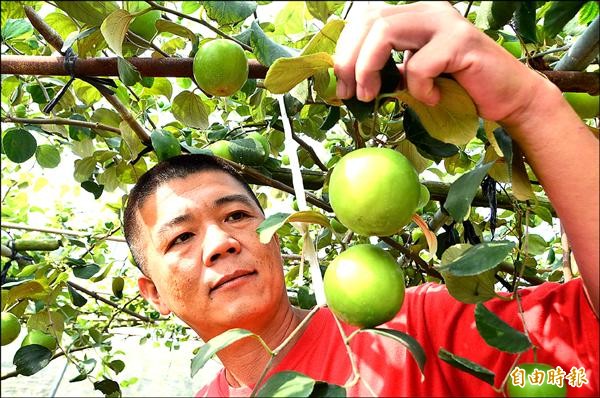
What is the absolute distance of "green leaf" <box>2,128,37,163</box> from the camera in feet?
5.50

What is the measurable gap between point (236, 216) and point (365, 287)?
0.66m

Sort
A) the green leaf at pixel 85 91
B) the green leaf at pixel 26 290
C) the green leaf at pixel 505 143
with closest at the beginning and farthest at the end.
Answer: the green leaf at pixel 505 143 → the green leaf at pixel 26 290 → the green leaf at pixel 85 91

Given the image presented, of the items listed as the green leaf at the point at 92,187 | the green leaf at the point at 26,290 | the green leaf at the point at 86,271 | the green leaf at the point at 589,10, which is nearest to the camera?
the green leaf at the point at 589,10

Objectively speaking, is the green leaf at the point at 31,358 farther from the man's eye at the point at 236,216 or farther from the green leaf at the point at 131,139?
the man's eye at the point at 236,216

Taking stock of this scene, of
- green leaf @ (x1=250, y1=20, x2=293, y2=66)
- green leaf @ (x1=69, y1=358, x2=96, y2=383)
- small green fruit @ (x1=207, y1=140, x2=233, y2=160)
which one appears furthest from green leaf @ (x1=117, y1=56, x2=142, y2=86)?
green leaf @ (x1=69, y1=358, x2=96, y2=383)

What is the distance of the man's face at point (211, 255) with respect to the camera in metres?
1.17

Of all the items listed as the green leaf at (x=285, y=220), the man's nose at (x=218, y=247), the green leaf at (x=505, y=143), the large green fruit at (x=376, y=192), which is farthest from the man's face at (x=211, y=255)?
the green leaf at (x=505, y=143)

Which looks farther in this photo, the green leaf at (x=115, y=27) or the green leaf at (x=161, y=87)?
the green leaf at (x=161, y=87)

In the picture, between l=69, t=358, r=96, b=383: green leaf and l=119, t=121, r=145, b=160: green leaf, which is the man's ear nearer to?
l=119, t=121, r=145, b=160: green leaf

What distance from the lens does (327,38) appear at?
87 cm

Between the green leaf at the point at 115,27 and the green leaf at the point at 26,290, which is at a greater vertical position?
the green leaf at the point at 115,27

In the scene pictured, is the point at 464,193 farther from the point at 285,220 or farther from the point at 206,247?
the point at 206,247

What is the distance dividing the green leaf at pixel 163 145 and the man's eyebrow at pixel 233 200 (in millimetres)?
204

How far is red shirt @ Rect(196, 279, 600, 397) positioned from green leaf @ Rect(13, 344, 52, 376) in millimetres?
781
